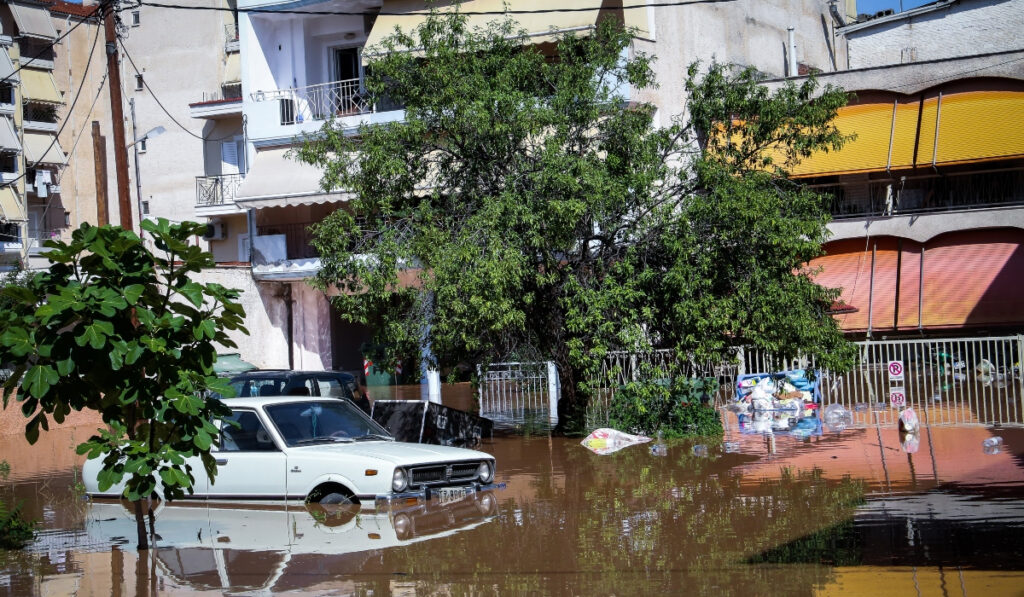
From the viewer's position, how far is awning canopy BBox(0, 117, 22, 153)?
4459cm

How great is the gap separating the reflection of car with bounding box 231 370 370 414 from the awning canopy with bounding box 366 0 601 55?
32.7ft

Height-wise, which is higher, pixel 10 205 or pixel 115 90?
pixel 10 205

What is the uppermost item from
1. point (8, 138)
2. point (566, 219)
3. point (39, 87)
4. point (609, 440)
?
point (39, 87)

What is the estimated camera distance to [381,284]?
16.1 meters

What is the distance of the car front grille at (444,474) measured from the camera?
11.1m

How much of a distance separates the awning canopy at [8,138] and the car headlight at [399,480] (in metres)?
39.7

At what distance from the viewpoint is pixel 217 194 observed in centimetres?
3797

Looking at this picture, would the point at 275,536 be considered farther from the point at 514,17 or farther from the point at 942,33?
the point at 942,33

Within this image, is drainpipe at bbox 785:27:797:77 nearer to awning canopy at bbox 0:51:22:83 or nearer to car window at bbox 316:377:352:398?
car window at bbox 316:377:352:398

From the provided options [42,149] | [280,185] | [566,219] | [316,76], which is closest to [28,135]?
[42,149]

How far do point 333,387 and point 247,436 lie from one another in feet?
23.8

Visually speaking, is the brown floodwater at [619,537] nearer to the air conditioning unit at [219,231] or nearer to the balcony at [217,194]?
the balcony at [217,194]

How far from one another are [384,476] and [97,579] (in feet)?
9.40

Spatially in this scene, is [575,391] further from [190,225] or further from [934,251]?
[934,251]
